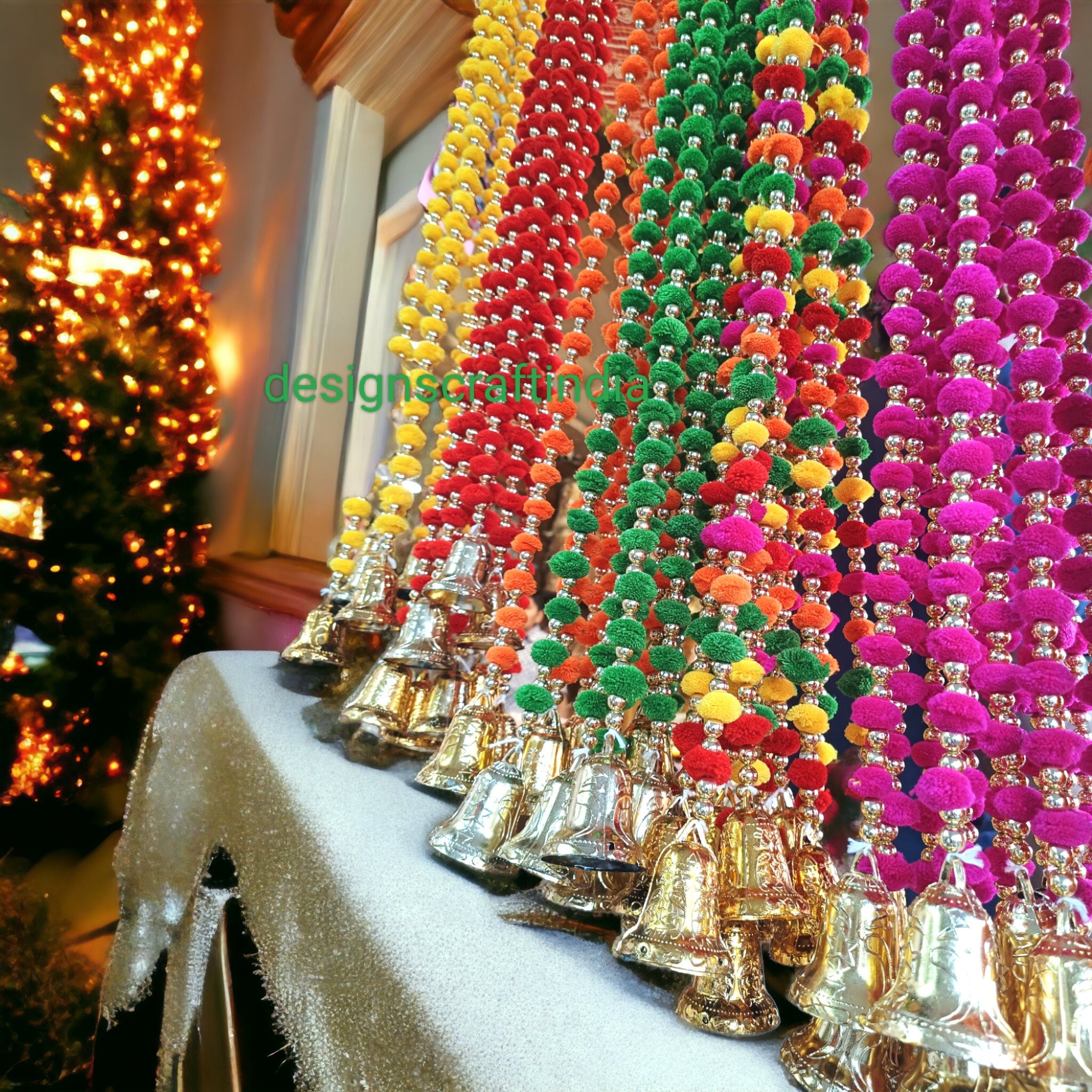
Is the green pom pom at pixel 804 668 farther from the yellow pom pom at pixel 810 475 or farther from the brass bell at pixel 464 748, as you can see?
the brass bell at pixel 464 748

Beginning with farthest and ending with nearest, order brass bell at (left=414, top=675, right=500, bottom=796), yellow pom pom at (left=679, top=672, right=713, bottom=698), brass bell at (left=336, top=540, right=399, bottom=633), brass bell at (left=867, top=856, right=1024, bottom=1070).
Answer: brass bell at (left=336, top=540, right=399, bottom=633)
brass bell at (left=414, top=675, right=500, bottom=796)
yellow pom pom at (left=679, top=672, right=713, bottom=698)
brass bell at (left=867, top=856, right=1024, bottom=1070)

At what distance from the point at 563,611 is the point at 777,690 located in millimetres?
118

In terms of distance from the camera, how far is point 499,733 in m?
0.43

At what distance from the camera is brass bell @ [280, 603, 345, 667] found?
569mm

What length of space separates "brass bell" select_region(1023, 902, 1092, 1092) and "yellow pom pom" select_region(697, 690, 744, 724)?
119mm

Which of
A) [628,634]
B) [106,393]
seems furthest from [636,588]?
[106,393]

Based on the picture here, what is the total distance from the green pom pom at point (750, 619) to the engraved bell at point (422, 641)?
227 mm

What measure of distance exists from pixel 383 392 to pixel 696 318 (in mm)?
718

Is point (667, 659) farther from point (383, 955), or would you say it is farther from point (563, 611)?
point (383, 955)

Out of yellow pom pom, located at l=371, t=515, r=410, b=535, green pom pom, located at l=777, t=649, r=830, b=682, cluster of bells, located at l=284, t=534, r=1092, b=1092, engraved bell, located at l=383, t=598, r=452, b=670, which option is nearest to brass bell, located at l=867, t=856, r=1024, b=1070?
cluster of bells, located at l=284, t=534, r=1092, b=1092

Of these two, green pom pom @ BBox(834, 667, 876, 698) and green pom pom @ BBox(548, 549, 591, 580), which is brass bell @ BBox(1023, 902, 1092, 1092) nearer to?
green pom pom @ BBox(834, 667, 876, 698)

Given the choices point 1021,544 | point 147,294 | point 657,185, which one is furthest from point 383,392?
point 1021,544

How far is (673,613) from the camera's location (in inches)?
13.9

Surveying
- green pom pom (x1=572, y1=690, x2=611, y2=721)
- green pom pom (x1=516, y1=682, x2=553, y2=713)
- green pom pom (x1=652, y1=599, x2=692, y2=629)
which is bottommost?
green pom pom (x1=516, y1=682, x2=553, y2=713)
